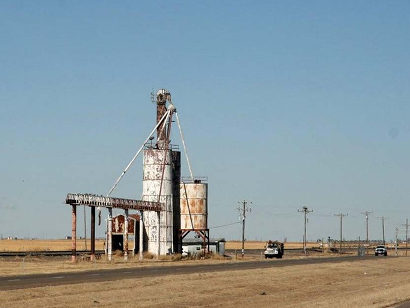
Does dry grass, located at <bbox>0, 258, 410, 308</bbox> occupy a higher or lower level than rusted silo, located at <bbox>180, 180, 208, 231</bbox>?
lower

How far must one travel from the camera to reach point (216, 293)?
38.4 metres

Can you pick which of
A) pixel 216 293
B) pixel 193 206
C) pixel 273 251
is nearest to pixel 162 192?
pixel 193 206

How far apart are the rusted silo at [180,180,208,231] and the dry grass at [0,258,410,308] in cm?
4187

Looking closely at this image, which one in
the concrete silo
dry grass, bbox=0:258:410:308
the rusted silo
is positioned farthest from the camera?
the rusted silo

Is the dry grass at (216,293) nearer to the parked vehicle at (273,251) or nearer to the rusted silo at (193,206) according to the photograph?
the rusted silo at (193,206)

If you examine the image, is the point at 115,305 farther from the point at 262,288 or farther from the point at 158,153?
the point at 158,153

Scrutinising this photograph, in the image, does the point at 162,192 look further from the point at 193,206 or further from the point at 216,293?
the point at 216,293

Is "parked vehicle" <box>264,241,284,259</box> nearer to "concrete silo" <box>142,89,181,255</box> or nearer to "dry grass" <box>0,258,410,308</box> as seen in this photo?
"concrete silo" <box>142,89,181,255</box>

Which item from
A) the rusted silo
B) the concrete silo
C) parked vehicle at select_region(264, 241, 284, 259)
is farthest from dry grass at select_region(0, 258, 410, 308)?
parked vehicle at select_region(264, 241, 284, 259)

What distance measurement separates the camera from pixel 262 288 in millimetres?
43031

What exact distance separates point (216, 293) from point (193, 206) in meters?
56.8

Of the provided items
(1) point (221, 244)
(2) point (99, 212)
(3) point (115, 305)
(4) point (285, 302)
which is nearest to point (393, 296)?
(4) point (285, 302)

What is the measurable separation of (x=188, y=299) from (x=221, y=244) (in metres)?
70.1

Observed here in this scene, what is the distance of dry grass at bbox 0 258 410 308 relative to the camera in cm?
3195
